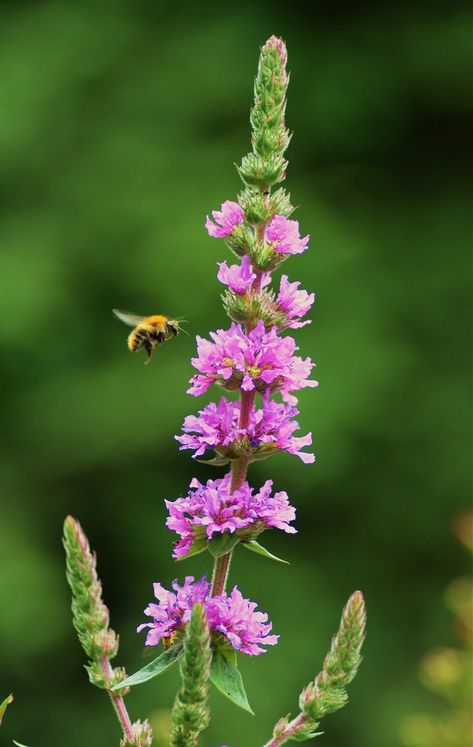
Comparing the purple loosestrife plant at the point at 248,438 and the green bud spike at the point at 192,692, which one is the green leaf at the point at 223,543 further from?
the green bud spike at the point at 192,692

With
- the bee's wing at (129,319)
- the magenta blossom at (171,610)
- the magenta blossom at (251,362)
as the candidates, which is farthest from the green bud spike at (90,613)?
the bee's wing at (129,319)

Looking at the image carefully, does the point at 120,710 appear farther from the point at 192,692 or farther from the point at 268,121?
the point at 268,121

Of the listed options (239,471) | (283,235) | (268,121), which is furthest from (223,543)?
(268,121)

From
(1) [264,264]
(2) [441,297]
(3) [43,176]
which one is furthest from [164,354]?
(1) [264,264]

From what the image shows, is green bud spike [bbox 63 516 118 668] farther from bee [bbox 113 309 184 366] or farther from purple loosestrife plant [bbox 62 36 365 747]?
bee [bbox 113 309 184 366]

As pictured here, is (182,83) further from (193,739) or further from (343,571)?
(193,739)

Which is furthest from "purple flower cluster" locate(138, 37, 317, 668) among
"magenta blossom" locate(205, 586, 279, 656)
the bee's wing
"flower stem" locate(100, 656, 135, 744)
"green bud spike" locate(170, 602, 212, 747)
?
the bee's wing

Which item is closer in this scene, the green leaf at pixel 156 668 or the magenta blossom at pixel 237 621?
the green leaf at pixel 156 668
